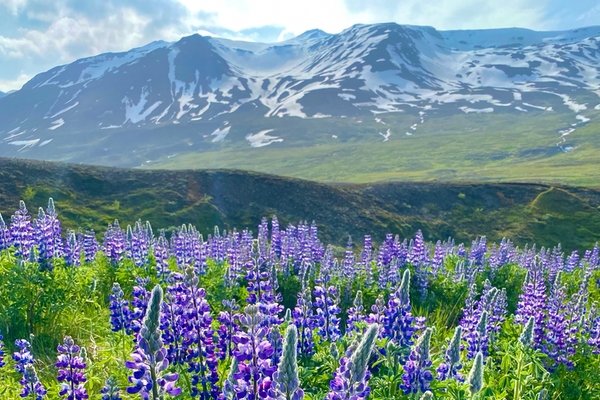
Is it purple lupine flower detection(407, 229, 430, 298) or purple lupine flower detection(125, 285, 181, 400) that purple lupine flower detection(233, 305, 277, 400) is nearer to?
purple lupine flower detection(125, 285, 181, 400)

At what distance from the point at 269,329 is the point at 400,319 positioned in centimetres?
201

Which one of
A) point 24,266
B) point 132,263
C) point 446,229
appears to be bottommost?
point 446,229

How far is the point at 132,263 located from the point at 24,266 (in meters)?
3.61

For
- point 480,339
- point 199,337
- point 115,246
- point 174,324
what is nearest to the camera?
point 199,337

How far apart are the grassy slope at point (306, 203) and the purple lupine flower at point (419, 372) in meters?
25.5

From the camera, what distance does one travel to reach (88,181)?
3419 cm

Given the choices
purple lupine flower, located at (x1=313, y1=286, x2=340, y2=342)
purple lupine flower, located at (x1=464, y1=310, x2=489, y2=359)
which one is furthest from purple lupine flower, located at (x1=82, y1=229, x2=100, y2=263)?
purple lupine flower, located at (x1=464, y1=310, x2=489, y2=359)

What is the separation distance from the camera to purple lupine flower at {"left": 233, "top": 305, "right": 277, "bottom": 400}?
346 cm

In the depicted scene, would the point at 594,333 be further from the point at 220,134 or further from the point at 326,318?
the point at 220,134

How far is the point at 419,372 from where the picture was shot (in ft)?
14.9

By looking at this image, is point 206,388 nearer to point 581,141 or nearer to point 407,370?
point 407,370

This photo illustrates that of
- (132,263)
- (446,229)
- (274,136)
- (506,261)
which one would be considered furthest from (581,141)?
(132,263)

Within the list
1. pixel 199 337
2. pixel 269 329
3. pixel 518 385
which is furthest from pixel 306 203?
pixel 269 329

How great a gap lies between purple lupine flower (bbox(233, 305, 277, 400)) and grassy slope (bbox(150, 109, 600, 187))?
78.5 meters
